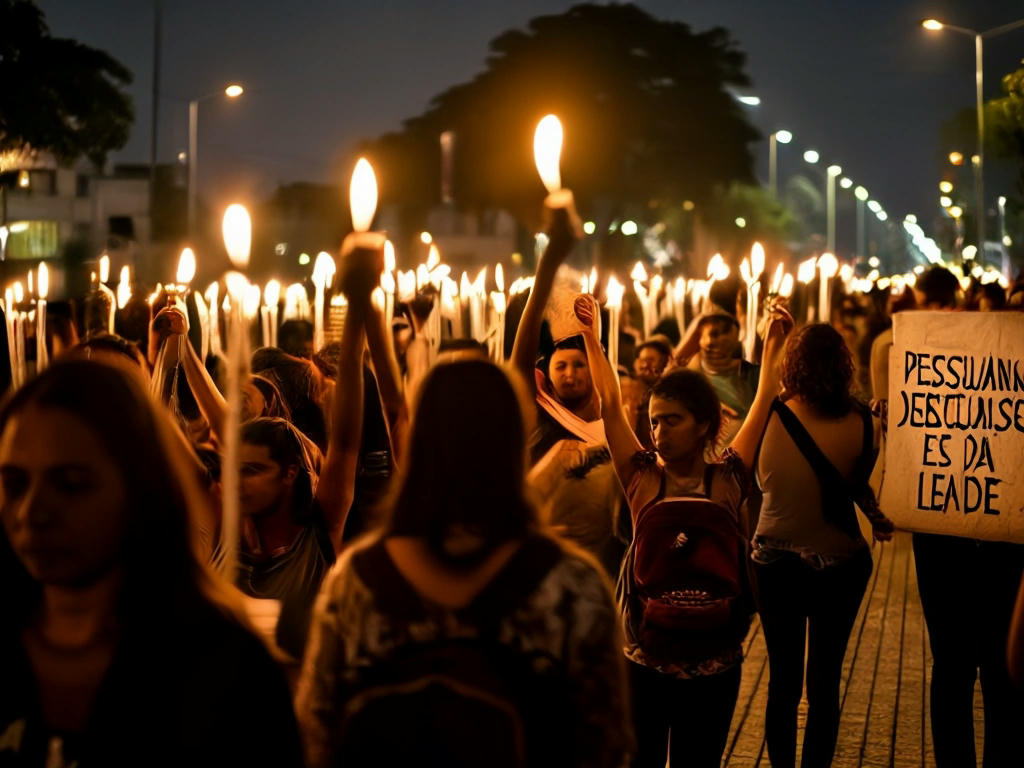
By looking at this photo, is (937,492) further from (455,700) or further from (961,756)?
(455,700)

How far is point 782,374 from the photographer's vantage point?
6.12 meters

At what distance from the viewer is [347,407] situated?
4461 mm

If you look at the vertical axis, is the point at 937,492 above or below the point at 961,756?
above

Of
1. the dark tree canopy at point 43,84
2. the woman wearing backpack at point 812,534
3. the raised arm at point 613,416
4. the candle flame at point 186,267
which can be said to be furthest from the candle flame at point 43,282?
the dark tree canopy at point 43,84

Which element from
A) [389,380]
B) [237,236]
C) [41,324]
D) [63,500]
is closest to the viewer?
[63,500]

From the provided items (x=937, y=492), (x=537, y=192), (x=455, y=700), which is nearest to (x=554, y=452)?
(x=937, y=492)

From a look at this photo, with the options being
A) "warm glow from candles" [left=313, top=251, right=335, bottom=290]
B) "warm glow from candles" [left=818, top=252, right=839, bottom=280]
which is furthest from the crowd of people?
"warm glow from candles" [left=818, top=252, right=839, bottom=280]

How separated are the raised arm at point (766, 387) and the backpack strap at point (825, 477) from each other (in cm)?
12

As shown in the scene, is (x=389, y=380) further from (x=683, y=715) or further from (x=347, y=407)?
(x=683, y=715)

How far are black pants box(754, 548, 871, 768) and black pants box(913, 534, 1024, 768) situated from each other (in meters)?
0.32

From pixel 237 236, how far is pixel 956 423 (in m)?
3.73

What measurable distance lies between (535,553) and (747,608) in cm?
221

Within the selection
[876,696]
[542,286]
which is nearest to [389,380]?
[542,286]

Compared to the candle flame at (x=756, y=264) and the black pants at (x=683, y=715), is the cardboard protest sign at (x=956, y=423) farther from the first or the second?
the candle flame at (x=756, y=264)
